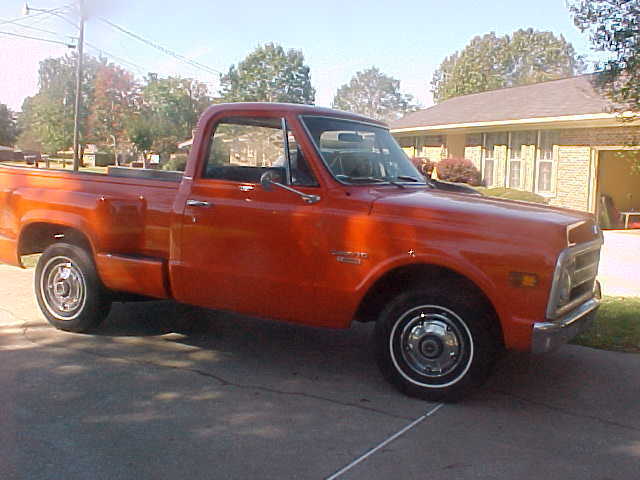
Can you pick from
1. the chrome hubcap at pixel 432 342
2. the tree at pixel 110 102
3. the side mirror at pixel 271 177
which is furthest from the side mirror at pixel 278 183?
the tree at pixel 110 102

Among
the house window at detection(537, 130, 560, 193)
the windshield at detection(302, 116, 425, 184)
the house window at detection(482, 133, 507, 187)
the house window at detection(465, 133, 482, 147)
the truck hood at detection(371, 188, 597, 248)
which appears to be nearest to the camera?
the truck hood at detection(371, 188, 597, 248)

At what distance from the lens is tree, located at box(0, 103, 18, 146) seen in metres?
49.0

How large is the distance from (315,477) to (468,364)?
62.2 inches

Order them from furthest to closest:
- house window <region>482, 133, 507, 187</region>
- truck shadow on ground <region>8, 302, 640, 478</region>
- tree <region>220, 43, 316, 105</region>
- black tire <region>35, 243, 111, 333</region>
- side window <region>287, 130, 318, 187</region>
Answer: tree <region>220, 43, 316, 105</region> < house window <region>482, 133, 507, 187</region> < black tire <region>35, 243, 111, 333</region> < side window <region>287, 130, 318, 187</region> < truck shadow on ground <region>8, 302, 640, 478</region>

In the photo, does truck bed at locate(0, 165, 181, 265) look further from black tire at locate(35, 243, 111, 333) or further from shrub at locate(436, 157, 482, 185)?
shrub at locate(436, 157, 482, 185)

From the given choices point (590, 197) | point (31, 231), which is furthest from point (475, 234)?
point (590, 197)

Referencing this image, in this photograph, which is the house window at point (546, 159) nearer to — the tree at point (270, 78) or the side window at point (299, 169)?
the side window at point (299, 169)

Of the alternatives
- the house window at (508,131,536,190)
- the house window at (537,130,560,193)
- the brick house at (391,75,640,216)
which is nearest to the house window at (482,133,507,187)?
the brick house at (391,75,640,216)

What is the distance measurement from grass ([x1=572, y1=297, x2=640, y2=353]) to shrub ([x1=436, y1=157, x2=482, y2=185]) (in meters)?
15.3

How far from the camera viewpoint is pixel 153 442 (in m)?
4.40

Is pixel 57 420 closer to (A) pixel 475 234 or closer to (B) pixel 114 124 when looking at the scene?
(A) pixel 475 234

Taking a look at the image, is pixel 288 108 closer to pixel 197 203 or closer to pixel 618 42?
pixel 197 203

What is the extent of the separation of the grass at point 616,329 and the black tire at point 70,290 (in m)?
4.47

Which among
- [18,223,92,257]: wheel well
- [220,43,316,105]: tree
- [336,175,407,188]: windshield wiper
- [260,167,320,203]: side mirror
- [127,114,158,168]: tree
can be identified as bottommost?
[18,223,92,257]: wheel well
